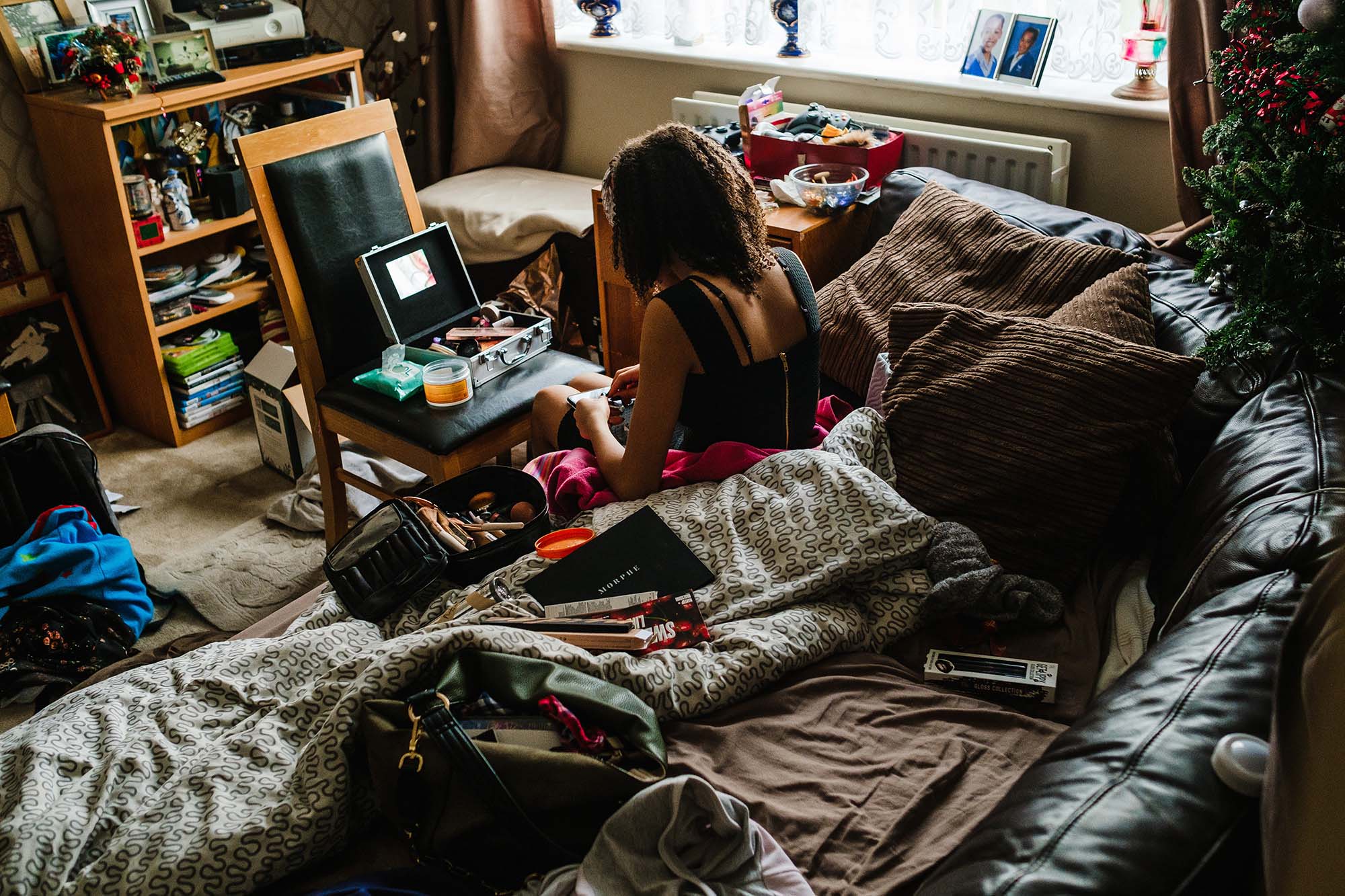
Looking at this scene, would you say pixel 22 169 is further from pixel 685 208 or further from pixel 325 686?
pixel 325 686

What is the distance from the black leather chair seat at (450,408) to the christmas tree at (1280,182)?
1.32 metres

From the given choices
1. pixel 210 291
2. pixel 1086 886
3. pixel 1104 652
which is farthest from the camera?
pixel 210 291

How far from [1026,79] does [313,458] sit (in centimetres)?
216

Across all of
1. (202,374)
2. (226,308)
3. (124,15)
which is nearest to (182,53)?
(124,15)

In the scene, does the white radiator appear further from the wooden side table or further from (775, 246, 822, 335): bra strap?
(775, 246, 822, 335): bra strap

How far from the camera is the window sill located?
252 cm

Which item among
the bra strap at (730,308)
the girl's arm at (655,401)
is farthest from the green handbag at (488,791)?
the bra strap at (730,308)

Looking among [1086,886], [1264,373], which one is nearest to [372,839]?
[1086,886]

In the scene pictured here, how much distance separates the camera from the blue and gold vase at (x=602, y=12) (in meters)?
3.34

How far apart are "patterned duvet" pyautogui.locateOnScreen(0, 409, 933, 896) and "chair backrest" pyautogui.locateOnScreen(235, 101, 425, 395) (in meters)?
0.92

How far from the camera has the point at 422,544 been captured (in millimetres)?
1638

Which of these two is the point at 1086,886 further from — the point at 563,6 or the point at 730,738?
the point at 563,6

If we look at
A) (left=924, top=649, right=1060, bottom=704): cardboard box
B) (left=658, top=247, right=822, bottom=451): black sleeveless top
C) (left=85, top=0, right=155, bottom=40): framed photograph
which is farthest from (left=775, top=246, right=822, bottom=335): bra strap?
(left=85, top=0, right=155, bottom=40): framed photograph

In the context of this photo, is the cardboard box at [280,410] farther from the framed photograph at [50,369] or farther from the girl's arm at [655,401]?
the girl's arm at [655,401]
